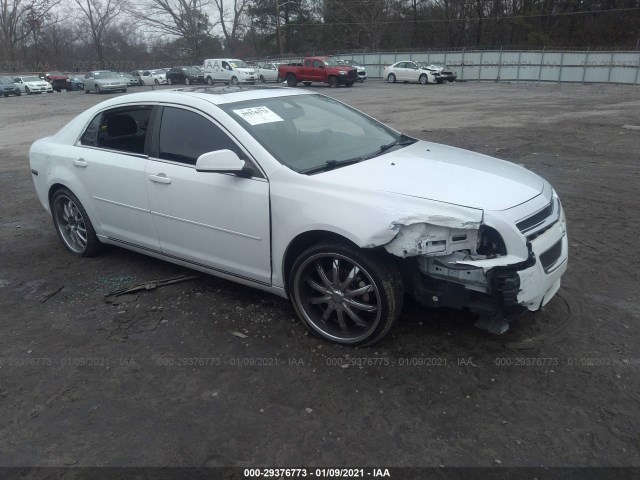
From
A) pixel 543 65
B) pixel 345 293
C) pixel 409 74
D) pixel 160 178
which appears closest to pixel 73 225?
pixel 160 178

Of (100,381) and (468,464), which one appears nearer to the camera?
(468,464)

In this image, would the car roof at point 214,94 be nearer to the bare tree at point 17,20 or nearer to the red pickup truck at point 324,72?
the red pickup truck at point 324,72

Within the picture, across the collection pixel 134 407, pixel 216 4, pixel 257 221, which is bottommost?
pixel 134 407

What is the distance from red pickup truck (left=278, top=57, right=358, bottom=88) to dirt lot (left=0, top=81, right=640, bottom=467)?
28.3m

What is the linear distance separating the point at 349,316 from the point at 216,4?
68309 mm

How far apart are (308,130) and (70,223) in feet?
9.15

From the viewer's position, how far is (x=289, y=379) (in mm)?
3078

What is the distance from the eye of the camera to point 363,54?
4538 cm

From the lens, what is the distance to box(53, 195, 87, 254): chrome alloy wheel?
16.5ft

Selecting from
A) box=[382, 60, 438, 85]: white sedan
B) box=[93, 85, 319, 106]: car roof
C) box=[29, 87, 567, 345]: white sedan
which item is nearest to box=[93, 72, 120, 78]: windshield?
box=[382, 60, 438, 85]: white sedan

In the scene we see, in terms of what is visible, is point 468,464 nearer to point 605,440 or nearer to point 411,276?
point 605,440

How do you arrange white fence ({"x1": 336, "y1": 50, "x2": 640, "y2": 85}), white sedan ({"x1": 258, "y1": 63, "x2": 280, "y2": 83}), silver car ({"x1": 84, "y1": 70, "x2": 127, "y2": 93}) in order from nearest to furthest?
white fence ({"x1": 336, "y1": 50, "x2": 640, "y2": 85}) < silver car ({"x1": 84, "y1": 70, "x2": 127, "y2": 93}) < white sedan ({"x1": 258, "y1": 63, "x2": 280, "y2": 83})

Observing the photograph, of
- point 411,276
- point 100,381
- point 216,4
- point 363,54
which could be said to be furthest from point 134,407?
point 216,4

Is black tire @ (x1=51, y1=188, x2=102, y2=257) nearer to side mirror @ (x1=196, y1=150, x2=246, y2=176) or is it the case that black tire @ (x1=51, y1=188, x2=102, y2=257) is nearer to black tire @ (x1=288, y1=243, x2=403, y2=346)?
side mirror @ (x1=196, y1=150, x2=246, y2=176)
